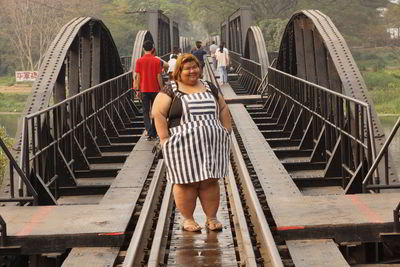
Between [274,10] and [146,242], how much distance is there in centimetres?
7460

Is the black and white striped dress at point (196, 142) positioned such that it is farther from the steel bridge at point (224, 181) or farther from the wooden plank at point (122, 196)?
the wooden plank at point (122, 196)

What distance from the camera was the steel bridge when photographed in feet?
23.0

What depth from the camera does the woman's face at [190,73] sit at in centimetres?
705

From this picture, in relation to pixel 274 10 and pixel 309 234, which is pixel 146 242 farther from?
pixel 274 10

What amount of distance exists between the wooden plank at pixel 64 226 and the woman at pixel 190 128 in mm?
785

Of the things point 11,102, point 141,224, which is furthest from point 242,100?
point 11,102

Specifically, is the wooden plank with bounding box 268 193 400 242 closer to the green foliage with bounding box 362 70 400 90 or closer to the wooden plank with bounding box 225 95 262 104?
the wooden plank with bounding box 225 95 262 104

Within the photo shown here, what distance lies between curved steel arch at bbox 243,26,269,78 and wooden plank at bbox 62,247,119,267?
733 inches

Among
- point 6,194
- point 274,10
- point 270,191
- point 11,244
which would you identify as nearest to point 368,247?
point 270,191

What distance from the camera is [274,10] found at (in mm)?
80250

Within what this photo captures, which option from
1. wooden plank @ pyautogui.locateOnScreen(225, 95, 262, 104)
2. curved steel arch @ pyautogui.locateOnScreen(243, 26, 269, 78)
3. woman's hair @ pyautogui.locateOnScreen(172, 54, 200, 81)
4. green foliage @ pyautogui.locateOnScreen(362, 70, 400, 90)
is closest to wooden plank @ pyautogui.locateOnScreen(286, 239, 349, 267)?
woman's hair @ pyautogui.locateOnScreen(172, 54, 200, 81)

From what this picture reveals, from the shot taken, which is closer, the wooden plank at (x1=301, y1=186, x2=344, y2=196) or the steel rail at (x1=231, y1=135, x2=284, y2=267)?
the steel rail at (x1=231, y1=135, x2=284, y2=267)

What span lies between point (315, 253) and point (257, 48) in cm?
2137

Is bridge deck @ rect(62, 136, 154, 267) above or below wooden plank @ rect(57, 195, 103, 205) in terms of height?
above
